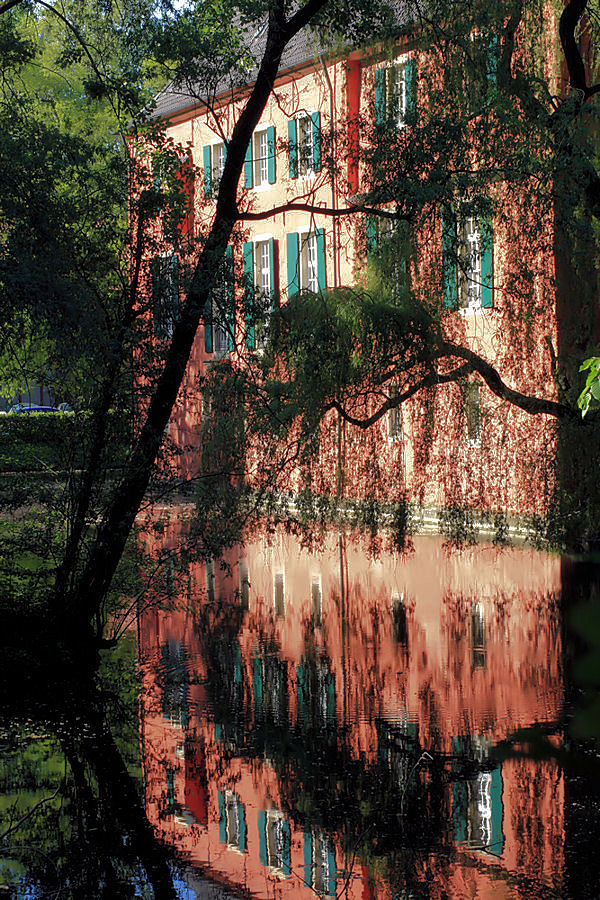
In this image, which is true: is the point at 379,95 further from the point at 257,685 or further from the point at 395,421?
the point at 257,685

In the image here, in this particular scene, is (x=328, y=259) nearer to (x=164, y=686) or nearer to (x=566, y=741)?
(x=164, y=686)

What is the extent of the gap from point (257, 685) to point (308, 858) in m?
4.30

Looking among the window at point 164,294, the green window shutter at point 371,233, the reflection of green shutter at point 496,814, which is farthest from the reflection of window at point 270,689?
the green window shutter at point 371,233

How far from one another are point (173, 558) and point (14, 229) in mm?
3234

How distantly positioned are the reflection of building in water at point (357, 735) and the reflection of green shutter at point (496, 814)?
0.01 meters

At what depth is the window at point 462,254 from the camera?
12.0 m

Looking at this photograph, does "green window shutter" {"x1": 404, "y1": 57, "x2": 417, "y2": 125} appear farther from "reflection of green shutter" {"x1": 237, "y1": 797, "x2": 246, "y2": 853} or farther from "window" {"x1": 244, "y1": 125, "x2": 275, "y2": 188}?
"window" {"x1": 244, "y1": 125, "x2": 275, "y2": 188}

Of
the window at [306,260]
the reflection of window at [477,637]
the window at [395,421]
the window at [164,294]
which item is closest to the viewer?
the window at [164,294]

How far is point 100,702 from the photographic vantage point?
9773mm

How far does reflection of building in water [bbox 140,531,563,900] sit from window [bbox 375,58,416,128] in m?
5.64

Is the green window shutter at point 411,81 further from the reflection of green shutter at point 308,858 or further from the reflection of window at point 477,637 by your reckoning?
the reflection of green shutter at point 308,858

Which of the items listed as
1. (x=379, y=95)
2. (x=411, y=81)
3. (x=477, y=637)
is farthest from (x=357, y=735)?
(x=411, y=81)

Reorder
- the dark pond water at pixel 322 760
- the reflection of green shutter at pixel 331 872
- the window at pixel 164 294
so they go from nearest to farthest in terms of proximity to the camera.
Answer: the reflection of green shutter at pixel 331 872 → the dark pond water at pixel 322 760 → the window at pixel 164 294

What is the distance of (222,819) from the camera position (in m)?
6.83
